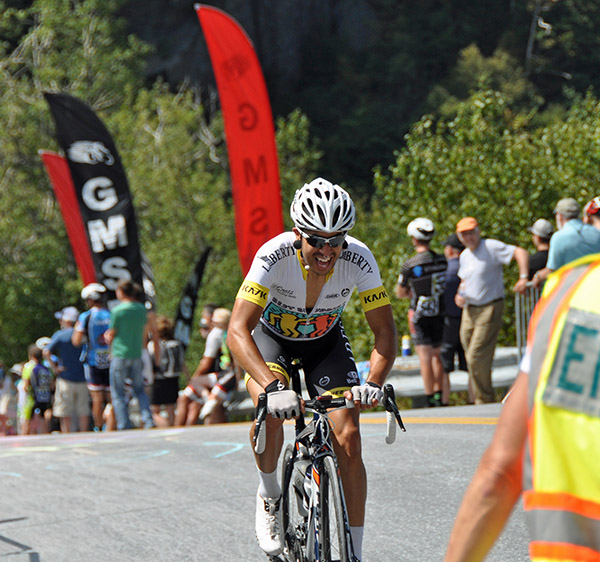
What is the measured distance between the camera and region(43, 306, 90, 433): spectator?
43.7 feet

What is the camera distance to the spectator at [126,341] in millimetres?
11758

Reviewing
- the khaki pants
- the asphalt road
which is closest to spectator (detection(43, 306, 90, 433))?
the asphalt road

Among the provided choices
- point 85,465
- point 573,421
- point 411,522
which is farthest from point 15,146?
point 573,421

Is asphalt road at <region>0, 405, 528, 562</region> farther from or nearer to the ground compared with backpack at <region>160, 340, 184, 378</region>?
nearer to the ground

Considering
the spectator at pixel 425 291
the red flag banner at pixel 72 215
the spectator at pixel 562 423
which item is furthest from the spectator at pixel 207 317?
the spectator at pixel 562 423

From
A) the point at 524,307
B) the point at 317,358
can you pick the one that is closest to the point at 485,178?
the point at 524,307

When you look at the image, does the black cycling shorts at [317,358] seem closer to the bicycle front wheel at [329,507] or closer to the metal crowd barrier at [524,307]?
the bicycle front wheel at [329,507]

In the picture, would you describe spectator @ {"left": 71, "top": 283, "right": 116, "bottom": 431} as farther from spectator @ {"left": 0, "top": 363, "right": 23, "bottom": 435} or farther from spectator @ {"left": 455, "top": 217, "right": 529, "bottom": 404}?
spectator @ {"left": 0, "top": 363, "right": 23, "bottom": 435}

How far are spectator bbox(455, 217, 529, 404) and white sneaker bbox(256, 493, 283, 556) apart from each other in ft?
19.4

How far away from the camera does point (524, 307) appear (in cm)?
1177

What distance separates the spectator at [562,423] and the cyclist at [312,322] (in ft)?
8.10

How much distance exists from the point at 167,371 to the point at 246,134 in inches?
156

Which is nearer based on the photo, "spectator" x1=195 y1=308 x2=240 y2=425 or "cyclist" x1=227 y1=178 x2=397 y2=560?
"cyclist" x1=227 y1=178 x2=397 y2=560

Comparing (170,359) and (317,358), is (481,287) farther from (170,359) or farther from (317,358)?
(317,358)
